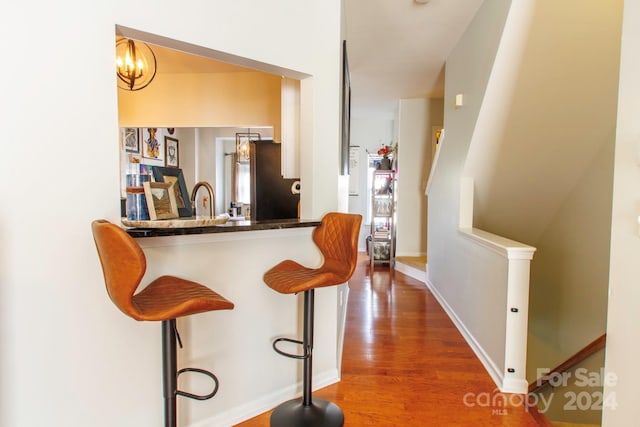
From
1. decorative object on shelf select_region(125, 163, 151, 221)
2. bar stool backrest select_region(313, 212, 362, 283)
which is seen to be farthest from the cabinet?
decorative object on shelf select_region(125, 163, 151, 221)

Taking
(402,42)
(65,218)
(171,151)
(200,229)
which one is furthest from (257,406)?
(171,151)

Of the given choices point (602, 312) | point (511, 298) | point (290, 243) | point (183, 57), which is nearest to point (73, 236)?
point (290, 243)

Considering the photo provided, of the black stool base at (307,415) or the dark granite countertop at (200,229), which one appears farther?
the black stool base at (307,415)

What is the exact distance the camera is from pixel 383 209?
19.4ft

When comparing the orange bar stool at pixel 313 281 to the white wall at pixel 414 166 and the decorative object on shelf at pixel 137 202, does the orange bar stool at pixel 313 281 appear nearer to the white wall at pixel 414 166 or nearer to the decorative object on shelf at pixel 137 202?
the decorative object on shelf at pixel 137 202

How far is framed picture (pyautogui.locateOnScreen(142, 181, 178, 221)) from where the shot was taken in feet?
5.02

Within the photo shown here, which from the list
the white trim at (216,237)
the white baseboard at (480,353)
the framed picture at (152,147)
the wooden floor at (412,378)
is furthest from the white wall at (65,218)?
the framed picture at (152,147)

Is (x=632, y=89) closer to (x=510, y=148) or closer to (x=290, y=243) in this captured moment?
(x=290, y=243)

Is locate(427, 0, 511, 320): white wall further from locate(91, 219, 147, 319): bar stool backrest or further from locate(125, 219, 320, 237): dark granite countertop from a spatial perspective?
locate(91, 219, 147, 319): bar stool backrest

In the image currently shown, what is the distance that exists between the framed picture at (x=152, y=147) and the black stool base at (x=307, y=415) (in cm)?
419

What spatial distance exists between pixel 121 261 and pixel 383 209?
16.6ft

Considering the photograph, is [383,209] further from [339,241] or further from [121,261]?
[121,261]

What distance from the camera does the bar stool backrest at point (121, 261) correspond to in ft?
3.67

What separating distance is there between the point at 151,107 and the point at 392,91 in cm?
322
